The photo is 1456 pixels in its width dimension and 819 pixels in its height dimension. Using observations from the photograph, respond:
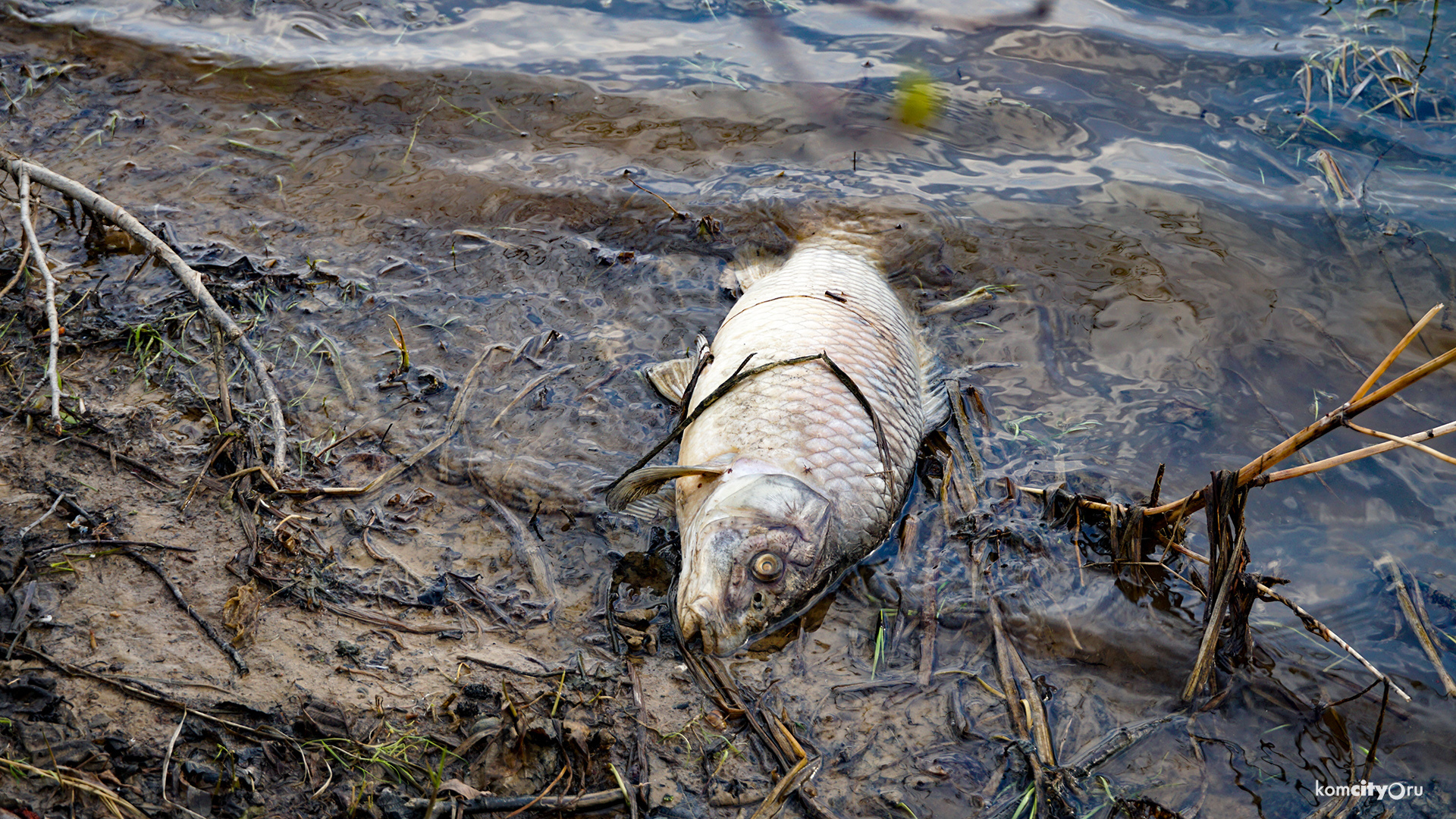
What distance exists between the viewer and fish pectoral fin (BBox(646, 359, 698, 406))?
154 inches

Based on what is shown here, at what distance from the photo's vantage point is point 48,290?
3.21 m

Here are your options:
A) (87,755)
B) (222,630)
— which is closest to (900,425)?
(222,630)

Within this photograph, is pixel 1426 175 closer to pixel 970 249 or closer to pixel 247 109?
pixel 970 249

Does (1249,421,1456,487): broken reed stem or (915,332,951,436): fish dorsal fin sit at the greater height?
(1249,421,1456,487): broken reed stem

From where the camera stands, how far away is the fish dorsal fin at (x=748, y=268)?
463 centimetres

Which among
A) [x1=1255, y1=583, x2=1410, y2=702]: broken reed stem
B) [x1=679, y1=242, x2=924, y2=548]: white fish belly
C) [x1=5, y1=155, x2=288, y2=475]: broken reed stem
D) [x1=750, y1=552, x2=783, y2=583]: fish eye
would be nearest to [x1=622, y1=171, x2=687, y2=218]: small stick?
[x1=679, y1=242, x2=924, y2=548]: white fish belly

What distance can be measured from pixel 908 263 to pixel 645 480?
2654mm

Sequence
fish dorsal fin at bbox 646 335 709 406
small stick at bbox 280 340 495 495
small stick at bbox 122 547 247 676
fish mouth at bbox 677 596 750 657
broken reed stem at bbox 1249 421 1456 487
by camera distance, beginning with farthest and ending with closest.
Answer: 1. fish dorsal fin at bbox 646 335 709 406
2. small stick at bbox 280 340 495 495
3. fish mouth at bbox 677 596 750 657
4. small stick at bbox 122 547 247 676
5. broken reed stem at bbox 1249 421 1456 487

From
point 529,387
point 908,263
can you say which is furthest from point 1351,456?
point 529,387

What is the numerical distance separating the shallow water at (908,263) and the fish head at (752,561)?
8.5 inches

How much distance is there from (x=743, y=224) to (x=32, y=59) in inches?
227

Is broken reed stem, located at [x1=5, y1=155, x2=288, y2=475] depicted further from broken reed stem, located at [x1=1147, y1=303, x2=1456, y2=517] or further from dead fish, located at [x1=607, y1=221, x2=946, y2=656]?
broken reed stem, located at [x1=1147, y1=303, x2=1456, y2=517]

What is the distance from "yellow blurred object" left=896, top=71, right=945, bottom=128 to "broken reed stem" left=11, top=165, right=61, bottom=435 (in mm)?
5164

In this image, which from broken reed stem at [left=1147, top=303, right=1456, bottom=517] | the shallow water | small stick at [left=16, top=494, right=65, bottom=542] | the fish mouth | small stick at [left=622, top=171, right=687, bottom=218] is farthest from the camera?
small stick at [left=622, top=171, right=687, bottom=218]
